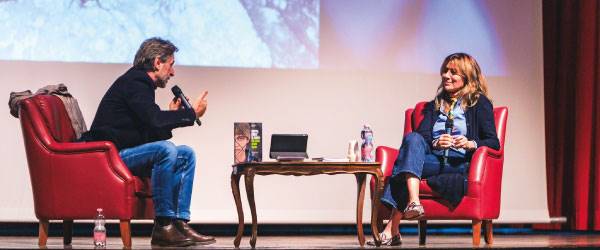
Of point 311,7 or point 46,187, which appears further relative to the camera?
point 311,7

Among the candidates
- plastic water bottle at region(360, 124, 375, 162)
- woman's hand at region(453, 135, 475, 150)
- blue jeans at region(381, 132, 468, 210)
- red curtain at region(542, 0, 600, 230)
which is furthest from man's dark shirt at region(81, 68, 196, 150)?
red curtain at region(542, 0, 600, 230)

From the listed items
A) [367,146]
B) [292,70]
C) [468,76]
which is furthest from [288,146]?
[292,70]

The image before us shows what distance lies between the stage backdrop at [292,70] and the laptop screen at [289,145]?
63.6 inches

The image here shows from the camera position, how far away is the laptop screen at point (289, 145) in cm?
421

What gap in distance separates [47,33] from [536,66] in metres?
3.30

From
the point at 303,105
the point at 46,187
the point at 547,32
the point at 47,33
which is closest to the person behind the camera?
the point at 46,187

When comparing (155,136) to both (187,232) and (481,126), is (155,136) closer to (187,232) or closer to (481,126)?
(187,232)

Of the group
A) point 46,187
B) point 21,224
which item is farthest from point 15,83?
Result: point 46,187

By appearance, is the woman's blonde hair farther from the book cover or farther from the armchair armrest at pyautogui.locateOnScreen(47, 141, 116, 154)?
the armchair armrest at pyautogui.locateOnScreen(47, 141, 116, 154)

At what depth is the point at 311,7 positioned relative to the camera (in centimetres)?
595

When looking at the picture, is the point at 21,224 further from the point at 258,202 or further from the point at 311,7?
the point at 311,7

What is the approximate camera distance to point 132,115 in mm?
4277

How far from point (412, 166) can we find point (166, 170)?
46.5 inches

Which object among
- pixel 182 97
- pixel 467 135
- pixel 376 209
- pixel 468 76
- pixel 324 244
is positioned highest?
pixel 468 76
